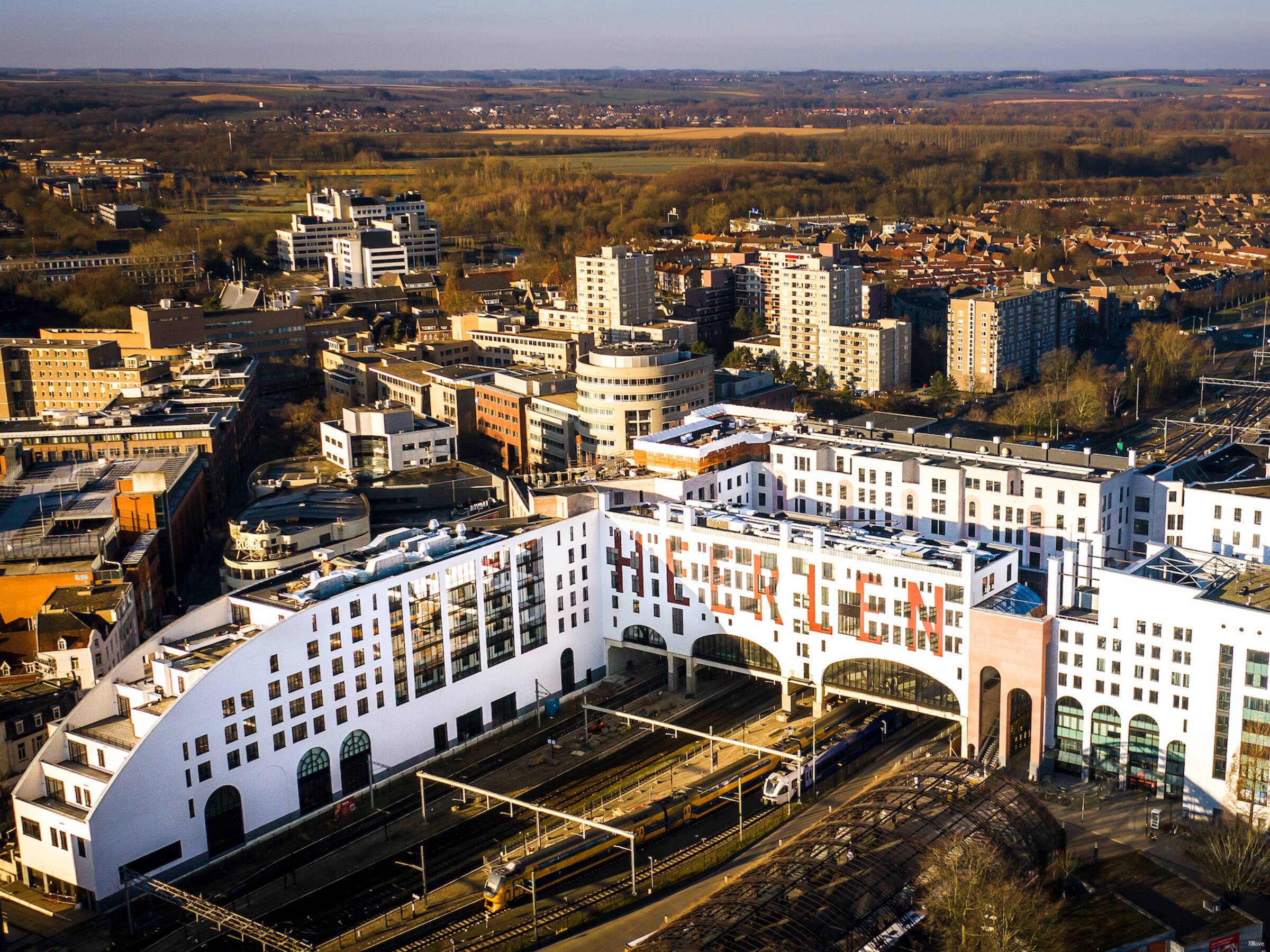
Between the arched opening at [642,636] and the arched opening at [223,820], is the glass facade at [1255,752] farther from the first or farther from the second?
the arched opening at [223,820]

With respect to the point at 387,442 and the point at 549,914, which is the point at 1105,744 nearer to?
the point at 549,914

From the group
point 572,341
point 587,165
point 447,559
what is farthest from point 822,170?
point 447,559

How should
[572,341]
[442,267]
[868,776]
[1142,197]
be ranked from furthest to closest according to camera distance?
1. [1142,197]
2. [442,267]
3. [572,341]
4. [868,776]

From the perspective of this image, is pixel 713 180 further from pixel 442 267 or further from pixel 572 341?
pixel 572 341

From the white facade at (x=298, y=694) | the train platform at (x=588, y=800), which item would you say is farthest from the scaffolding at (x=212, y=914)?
the train platform at (x=588, y=800)

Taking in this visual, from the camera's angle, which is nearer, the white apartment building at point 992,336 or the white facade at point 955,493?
the white facade at point 955,493

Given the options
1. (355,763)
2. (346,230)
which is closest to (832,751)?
(355,763)
